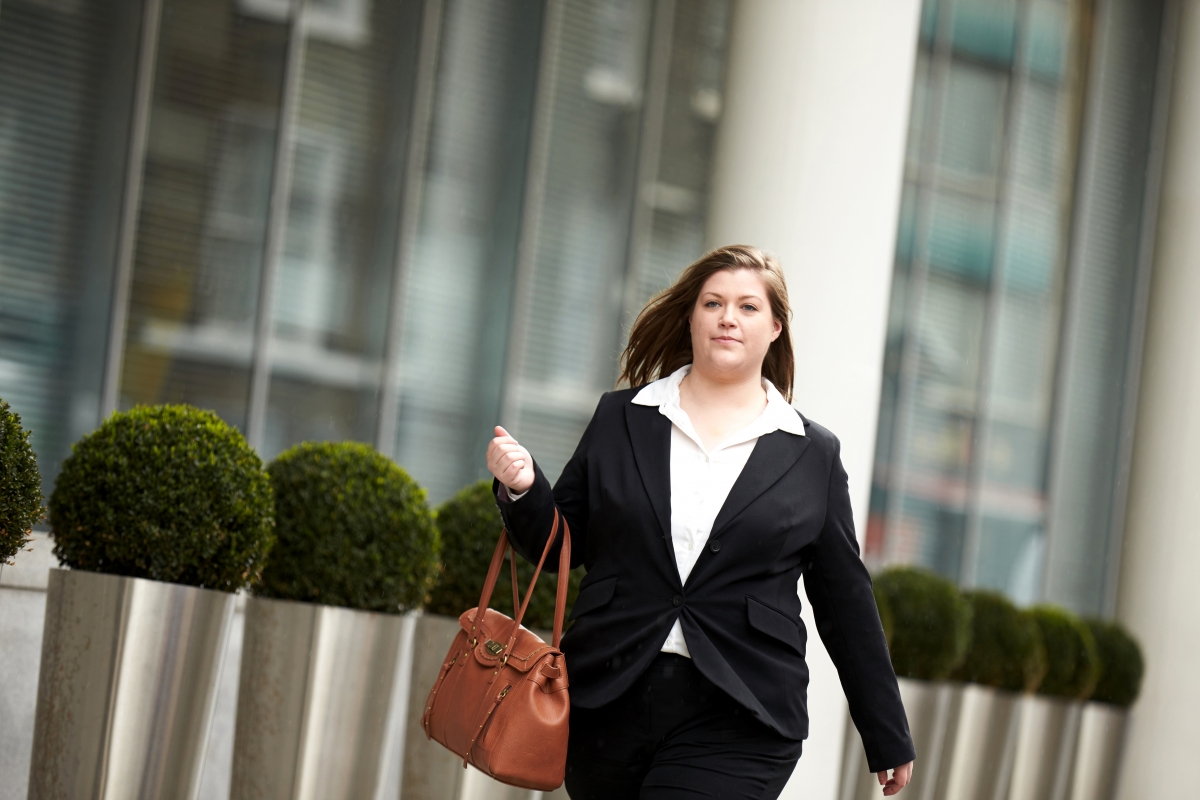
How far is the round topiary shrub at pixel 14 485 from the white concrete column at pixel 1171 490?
723 cm

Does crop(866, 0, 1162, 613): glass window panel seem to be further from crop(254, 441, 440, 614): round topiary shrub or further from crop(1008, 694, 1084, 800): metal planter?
crop(254, 441, 440, 614): round topiary shrub

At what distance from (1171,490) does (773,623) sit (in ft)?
22.1

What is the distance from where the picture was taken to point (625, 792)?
10.3 feet

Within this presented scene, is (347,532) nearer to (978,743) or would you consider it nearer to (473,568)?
(473,568)

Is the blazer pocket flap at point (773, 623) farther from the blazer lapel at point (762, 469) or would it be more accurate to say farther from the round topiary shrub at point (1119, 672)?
the round topiary shrub at point (1119, 672)

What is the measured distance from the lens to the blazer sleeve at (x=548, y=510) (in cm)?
320

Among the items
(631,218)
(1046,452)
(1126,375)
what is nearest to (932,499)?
(1046,452)

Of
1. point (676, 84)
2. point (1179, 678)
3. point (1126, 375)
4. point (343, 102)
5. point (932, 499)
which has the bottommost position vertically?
point (1179, 678)

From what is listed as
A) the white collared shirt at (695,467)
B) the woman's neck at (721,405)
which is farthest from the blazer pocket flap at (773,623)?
the woman's neck at (721,405)

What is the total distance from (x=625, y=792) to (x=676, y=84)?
7261 millimetres

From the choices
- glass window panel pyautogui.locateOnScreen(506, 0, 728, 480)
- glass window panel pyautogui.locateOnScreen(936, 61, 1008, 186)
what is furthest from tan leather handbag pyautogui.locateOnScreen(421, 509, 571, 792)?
glass window panel pyautogui.locateOnScreen(936, 61, 1008, 186)

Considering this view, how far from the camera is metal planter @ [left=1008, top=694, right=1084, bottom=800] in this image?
27.8 feet

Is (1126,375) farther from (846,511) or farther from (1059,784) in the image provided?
(846,511)

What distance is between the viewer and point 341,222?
328 inches
